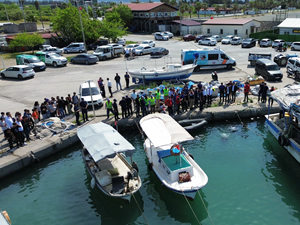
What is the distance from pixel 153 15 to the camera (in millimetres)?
64312

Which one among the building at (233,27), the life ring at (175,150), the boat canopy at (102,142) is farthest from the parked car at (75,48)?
the life ring at (175,150)

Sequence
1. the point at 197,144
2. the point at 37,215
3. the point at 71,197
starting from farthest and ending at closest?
the point at 197,144
the point at 71,197
the point at 37,215

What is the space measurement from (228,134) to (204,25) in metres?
45.3

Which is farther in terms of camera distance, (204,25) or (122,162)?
(204,25)

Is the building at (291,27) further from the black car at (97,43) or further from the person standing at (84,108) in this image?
the person standing at (84,108)

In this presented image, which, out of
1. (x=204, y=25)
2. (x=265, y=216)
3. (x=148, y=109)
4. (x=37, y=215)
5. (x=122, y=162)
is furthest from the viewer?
(x=204, y=25)

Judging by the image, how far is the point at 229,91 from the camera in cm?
2009

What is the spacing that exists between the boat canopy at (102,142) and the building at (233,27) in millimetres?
47197

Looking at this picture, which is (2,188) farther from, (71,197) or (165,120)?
(165,120)

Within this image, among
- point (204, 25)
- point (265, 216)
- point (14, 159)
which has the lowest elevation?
point (265, 216)

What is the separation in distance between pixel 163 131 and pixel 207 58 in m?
18.0

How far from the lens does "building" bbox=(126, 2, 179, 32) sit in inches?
2512

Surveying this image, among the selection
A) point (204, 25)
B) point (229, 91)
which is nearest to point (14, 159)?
point (229, 91)

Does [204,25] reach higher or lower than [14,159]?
higher
